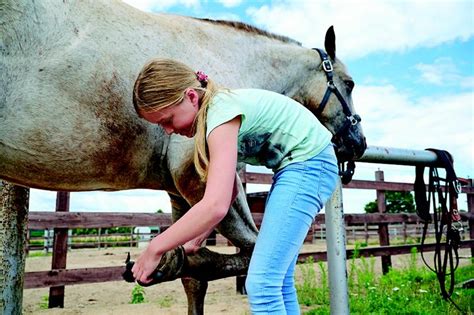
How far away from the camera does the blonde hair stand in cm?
150

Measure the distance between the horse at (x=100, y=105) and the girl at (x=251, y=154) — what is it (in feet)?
1.46

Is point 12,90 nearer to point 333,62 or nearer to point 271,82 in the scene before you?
point 271,82

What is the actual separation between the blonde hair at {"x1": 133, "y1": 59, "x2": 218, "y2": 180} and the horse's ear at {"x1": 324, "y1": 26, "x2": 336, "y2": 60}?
80.0 inches

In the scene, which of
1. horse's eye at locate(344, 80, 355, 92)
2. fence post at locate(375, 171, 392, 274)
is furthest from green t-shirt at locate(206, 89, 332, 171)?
fence post at locate(375, 171, 392, 274)

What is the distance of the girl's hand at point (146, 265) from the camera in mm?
1363

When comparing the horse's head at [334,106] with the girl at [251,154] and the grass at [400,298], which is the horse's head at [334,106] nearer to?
the grass at [400,298]

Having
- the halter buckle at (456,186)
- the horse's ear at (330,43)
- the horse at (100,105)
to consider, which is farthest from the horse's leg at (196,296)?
the horse's ear at (330,43)

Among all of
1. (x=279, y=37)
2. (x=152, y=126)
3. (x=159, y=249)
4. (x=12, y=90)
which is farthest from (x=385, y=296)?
(x=12, y=90)

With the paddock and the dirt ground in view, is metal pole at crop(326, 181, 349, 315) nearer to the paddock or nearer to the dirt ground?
the paddock

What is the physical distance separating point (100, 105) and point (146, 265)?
962mm

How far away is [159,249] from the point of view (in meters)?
1.34

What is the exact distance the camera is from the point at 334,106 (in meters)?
3.14

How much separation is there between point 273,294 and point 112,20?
5.09 feet

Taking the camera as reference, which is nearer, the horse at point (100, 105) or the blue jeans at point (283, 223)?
the blue jeans at point (283, 223)
